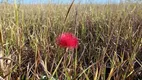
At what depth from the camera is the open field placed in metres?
1.27

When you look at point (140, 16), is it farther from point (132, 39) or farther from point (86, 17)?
point (132, 39)

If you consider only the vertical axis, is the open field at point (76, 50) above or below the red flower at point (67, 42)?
below

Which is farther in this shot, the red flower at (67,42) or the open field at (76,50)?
the open field at (76,50)

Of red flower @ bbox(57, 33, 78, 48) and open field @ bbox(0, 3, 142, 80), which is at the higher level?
red flower @ bbox(57, 33, 78, 48)

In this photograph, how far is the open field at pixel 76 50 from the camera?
1.27 metres

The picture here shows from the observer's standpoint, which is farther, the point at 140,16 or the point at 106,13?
the point at 106,13

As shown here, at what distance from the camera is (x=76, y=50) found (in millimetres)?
1349

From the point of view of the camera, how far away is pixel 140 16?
2.95 m

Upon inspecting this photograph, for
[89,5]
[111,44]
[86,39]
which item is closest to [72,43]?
[111,44]

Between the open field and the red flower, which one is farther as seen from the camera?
the open field

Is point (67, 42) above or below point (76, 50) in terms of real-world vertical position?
above

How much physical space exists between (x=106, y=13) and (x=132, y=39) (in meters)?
1.23

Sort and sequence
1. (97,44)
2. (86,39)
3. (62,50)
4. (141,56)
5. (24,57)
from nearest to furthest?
(62,50) < (24,57) < (141,56) < (97,44) < (86,39)

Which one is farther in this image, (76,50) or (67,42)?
(76,50)
